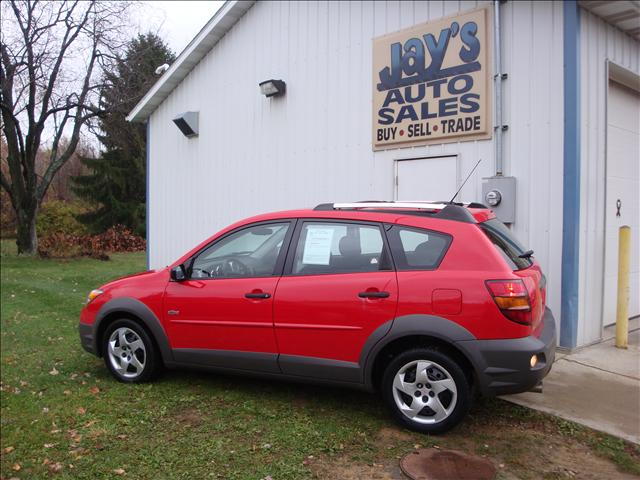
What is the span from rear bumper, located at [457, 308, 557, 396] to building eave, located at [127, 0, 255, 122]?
26.1 feet

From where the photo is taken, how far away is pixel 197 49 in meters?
10.2

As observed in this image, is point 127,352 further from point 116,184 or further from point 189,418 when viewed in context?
point 116,184

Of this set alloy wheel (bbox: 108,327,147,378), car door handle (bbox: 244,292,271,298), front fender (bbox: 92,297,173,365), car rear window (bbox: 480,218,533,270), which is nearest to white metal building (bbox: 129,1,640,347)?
car rear window (bbox: 480,218,533,270)

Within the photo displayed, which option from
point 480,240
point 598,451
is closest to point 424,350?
point 480,240

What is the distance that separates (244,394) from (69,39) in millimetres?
18972

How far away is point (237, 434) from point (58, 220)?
90.2 feet

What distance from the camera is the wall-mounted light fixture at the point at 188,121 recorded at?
10.5m

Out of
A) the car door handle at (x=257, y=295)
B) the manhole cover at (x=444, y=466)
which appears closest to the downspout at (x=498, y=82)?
the car door handle at (x=257, y=295)

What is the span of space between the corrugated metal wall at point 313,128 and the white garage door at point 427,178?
→ 0.13 metres

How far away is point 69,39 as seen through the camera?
63.4 feet

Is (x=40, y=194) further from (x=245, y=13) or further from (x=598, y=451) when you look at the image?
(x=598, y=451)

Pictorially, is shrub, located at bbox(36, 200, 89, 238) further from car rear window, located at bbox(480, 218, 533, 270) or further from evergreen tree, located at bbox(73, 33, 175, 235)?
car rear window, located at bbox(480, 218, 533, 270)

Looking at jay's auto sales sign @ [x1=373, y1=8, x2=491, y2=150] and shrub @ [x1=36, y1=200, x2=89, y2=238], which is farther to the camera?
shrub @ [x1=36, y1=200, x2=89, y2=238]

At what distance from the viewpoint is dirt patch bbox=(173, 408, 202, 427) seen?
4141 mm
